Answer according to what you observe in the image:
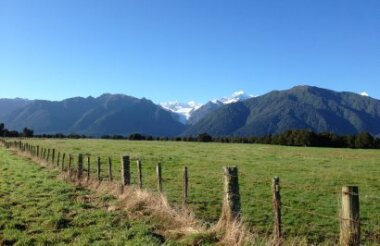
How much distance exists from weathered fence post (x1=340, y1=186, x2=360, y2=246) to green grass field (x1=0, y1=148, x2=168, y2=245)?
4743 millimetres

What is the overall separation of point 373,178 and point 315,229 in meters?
22.1

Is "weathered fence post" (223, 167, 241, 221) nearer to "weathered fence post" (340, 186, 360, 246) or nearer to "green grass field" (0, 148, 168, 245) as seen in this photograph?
"green grass field" (0, 148, 168, 245)

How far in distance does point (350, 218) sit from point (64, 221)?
376 inches

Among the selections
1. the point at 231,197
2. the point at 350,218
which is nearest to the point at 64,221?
the point at 231,197

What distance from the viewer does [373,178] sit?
130 feet

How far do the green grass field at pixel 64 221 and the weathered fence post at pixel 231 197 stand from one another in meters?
2.10

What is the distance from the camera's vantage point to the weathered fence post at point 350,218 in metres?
9.52

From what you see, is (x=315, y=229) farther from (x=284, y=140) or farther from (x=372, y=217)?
(x=284, y=140)

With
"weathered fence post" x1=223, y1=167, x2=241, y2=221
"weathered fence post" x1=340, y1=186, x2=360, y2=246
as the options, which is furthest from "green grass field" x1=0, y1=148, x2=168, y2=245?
"weathered fence post" x1=340, y1=186, x2=360, y2=246

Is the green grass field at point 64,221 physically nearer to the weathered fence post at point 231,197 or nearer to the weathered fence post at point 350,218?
the weathered fence post at point 231,197

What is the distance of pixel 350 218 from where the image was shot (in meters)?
9.59

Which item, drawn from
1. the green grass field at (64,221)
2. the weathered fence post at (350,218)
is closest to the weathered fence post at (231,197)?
the green grass field at (64,221)

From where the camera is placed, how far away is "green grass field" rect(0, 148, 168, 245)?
13.2 meters

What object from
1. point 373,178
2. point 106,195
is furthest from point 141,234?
point 373,178
